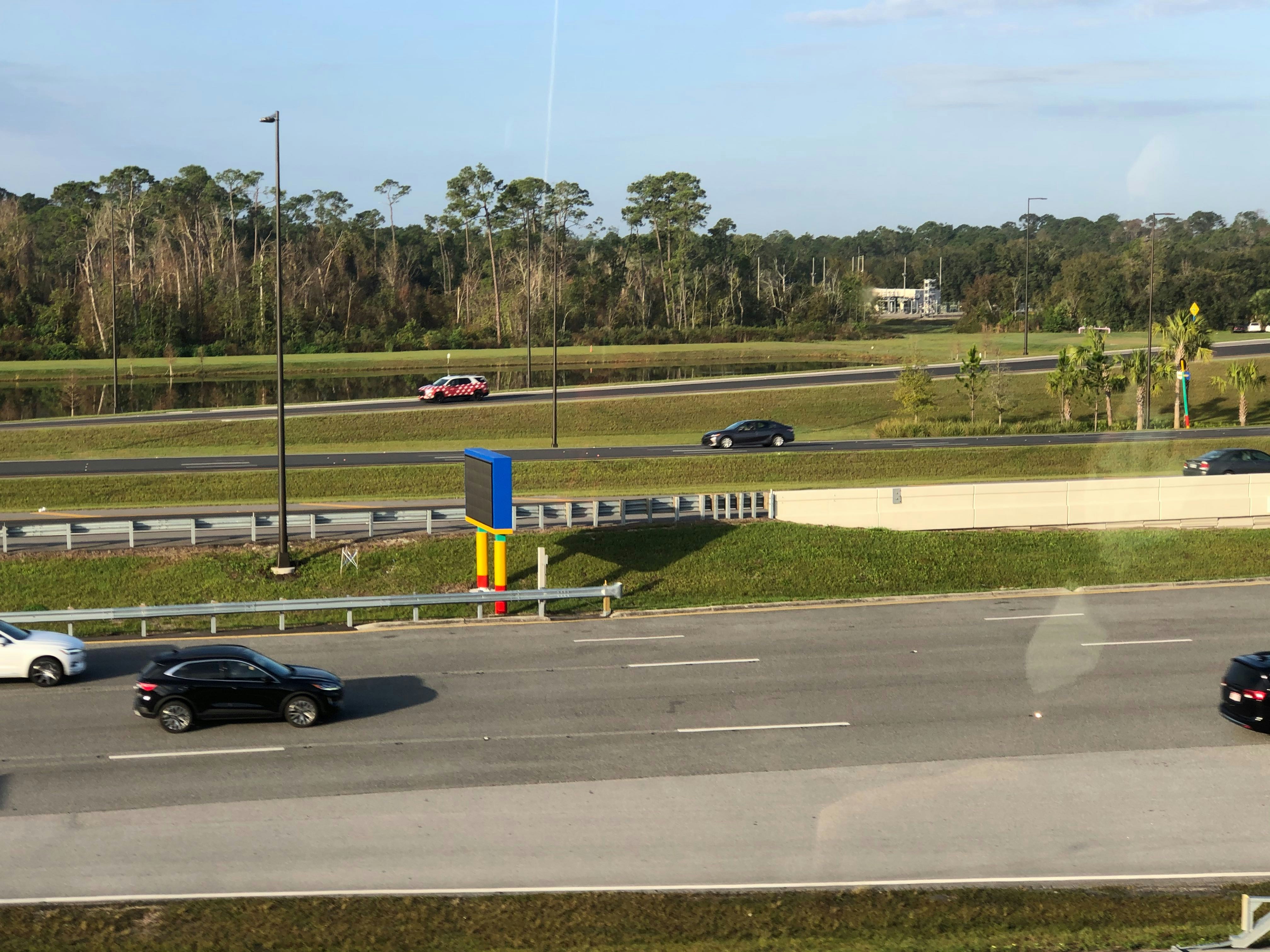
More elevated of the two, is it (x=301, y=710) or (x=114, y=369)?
(x=114, y=369)

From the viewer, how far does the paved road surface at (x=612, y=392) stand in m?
54.1

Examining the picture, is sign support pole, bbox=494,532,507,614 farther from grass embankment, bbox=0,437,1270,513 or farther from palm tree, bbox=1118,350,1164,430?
palm tree, bbox=1118,350,1164,430

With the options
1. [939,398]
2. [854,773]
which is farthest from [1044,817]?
[939,398]

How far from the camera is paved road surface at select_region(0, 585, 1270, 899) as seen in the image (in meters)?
13.9

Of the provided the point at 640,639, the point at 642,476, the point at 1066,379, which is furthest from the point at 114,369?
the point at 640,639

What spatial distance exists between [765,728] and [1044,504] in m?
19.0

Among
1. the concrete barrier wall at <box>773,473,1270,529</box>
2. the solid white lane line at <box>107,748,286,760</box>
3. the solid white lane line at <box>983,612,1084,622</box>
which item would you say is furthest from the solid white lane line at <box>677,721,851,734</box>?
the concrete barrier wall at <box>773,473,1270,529</box>

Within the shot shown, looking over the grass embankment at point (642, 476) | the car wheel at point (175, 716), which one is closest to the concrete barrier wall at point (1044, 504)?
the grass embankment at point (642, 476)

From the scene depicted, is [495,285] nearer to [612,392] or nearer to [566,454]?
[612,392]

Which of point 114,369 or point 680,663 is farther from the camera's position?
point 114,369

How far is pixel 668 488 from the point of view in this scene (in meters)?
41.6

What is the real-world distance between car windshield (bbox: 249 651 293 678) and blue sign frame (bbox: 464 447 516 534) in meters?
7.68

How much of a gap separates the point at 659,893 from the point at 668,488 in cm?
2902

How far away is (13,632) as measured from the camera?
69.5ft
